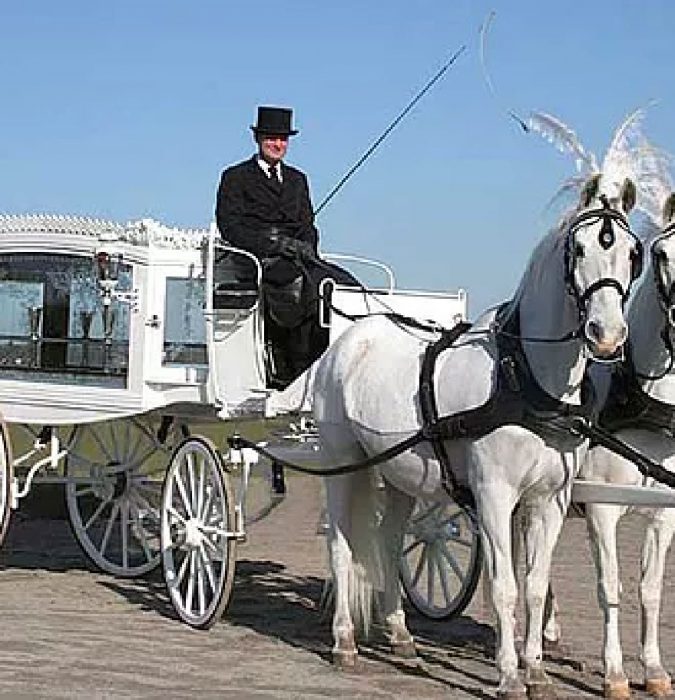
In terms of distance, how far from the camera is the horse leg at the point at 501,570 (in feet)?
23.1

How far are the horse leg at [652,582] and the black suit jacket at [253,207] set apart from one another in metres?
3.11

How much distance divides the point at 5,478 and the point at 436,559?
2841 mm

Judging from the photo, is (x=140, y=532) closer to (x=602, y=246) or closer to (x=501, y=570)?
(x=501, y=570)

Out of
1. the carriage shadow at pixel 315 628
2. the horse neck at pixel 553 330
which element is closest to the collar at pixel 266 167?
the carriage shadow at pixel 315 628

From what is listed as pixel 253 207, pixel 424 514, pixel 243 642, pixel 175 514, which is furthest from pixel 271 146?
pixel 243 642

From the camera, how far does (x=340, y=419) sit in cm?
841

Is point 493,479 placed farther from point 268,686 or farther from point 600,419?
point 268,686

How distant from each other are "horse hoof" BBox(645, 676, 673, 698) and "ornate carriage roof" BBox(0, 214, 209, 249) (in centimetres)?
400

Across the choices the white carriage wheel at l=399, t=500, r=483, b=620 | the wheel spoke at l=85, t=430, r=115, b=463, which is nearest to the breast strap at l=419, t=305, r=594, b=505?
the white carriage wheel at l=399, t=500, r=483, b=620

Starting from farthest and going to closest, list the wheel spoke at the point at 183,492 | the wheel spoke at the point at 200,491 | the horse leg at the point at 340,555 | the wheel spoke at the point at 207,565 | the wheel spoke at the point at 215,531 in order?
the wheel spoke at the point at 183,492
the wheel spoke at the point at 200,491
the wheel spoke at the point at 207,565
the wheel spoke at the point at 215,531
the horse leg at the point at 340,555

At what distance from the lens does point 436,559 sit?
992 cm

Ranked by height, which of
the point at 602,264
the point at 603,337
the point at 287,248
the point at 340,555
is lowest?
the point at 340,555

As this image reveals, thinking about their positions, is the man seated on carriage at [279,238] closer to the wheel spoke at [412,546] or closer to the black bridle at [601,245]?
the wheel spoke at [412,546]

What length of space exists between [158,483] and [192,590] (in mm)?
2491
